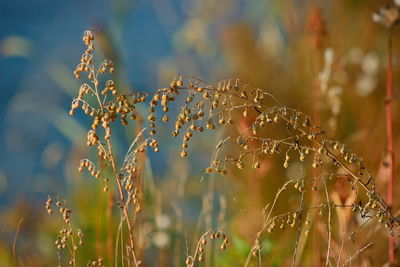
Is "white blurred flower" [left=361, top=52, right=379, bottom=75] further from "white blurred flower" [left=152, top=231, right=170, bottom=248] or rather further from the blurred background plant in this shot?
"white blurred flower" [left=152, top=231, right=170, bottom=248]

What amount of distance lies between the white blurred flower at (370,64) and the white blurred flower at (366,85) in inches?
1.2

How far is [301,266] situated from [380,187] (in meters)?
0.38

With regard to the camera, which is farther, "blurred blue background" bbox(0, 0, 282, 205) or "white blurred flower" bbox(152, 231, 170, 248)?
"blurred blue background" bbox(0, 0, 282, 205)

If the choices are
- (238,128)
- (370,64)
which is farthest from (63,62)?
(238,128)

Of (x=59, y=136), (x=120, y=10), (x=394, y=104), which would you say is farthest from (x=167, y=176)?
(x=59, y=136)

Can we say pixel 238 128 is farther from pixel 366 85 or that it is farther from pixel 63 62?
pixel 63 62

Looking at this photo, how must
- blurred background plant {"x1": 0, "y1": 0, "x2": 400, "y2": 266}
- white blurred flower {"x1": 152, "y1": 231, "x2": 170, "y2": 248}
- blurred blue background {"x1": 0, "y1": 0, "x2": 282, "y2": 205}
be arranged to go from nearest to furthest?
blurred background plant {"x1": 0, "y1": 0, "x2": 400, "y2": 266} < white blurred flower {"x1": 152, "y1": 231, "x2": 170, "y2": 248} < blurred blue background {"x1": 0, "y1": 0, "x2": 282, "y2": 205}

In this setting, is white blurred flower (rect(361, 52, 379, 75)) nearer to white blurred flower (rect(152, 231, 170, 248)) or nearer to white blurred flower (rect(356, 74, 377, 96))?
white blurred flower (rect(356, 74, 377, 96))

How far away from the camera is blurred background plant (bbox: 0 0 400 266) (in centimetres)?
243

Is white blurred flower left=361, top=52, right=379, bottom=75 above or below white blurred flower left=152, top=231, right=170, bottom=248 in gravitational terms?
above

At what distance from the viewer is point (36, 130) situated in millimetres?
5652

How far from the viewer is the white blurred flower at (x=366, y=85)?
3.62m

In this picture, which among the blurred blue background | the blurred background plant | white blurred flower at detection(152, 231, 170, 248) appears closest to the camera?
the blurred background plant

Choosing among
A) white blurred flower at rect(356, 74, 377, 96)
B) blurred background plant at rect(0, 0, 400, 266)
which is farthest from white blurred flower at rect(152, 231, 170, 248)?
white blurred flower at rect(356, 74, 377, 96)
